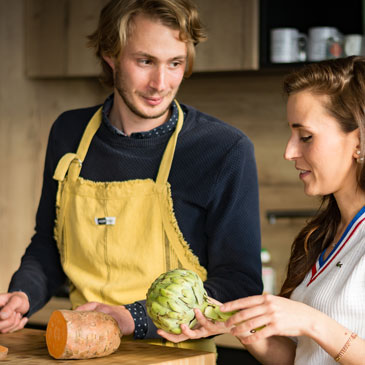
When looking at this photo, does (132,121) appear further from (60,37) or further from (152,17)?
(60,37)

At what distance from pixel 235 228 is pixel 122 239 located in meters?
0.29

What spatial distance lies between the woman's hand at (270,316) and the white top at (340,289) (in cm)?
13

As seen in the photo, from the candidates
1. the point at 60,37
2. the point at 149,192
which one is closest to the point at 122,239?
the point at 149,192

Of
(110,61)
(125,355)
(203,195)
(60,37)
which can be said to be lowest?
(125,355)

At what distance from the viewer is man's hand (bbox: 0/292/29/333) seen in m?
1.59

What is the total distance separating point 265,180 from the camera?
3.24 m

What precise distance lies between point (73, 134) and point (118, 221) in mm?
344

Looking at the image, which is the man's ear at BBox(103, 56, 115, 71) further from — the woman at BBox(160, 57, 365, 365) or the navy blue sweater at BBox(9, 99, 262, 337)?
the woman at BBox(160, 57, 365, 365)

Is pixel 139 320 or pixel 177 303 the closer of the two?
pixel 177 303

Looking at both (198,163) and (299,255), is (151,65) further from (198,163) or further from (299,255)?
(299,255)

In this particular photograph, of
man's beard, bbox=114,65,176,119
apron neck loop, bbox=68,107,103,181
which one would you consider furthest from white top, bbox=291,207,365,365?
apron neck loop, bbox=68,107,103,181

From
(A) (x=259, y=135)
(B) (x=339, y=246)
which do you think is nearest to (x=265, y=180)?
(A) (x=259, y=135)

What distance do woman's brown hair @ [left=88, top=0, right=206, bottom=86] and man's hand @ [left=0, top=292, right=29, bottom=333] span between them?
68 centimetres

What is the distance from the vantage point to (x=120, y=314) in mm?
1472
